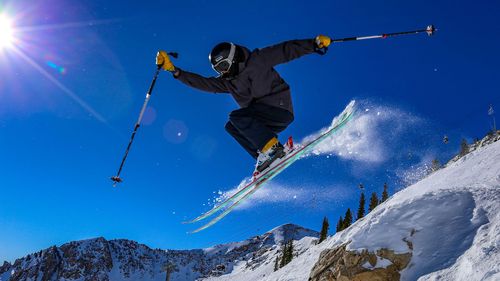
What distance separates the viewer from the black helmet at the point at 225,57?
7.19m

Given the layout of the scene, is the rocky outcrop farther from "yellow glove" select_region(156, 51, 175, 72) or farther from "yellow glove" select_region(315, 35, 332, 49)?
"yellow glove" select_region(156, 51, 175, 72)

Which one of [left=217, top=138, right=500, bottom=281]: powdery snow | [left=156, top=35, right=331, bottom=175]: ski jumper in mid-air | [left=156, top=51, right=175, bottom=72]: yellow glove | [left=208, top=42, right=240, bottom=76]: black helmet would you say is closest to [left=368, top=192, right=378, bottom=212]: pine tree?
[left=217, top=138, right=500, bottom=281]: powdery snow

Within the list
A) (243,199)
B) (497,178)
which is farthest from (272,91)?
(497,178)

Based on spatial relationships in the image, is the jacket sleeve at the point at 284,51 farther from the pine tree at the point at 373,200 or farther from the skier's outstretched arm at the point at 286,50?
the pine tree at the point at 373,200

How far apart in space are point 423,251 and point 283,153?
559 cm

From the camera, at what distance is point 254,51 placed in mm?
7441

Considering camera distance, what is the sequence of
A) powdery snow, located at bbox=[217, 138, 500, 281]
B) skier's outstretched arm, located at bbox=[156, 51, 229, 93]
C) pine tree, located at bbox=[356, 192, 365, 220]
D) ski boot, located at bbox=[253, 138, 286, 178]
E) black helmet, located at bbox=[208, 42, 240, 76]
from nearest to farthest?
black helmet, located at bbox=[208, 42, 240, 76] < ski boot, located at bbox=[253, 138, 286, 178] < skier's outstretched arm, located at bbox=[156, 51, 229, 93] < powdery snow, located at bbox=[217, 138, 500, 281] < pine tree, located at bbox=[356, 192, 365, 220]

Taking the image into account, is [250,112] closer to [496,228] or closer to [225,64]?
[225,64]

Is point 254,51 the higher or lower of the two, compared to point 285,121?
higher

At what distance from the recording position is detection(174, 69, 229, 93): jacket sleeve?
8.06 m

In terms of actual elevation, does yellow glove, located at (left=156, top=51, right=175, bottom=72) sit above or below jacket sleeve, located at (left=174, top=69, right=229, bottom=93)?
above

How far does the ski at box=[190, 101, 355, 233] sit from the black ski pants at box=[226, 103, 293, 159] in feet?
2.88

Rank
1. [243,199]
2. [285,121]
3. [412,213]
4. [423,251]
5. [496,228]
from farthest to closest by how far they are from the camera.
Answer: [412,213]
[423,251]
[243,199]
[496,228]
[285,121]

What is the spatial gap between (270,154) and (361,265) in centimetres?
584
